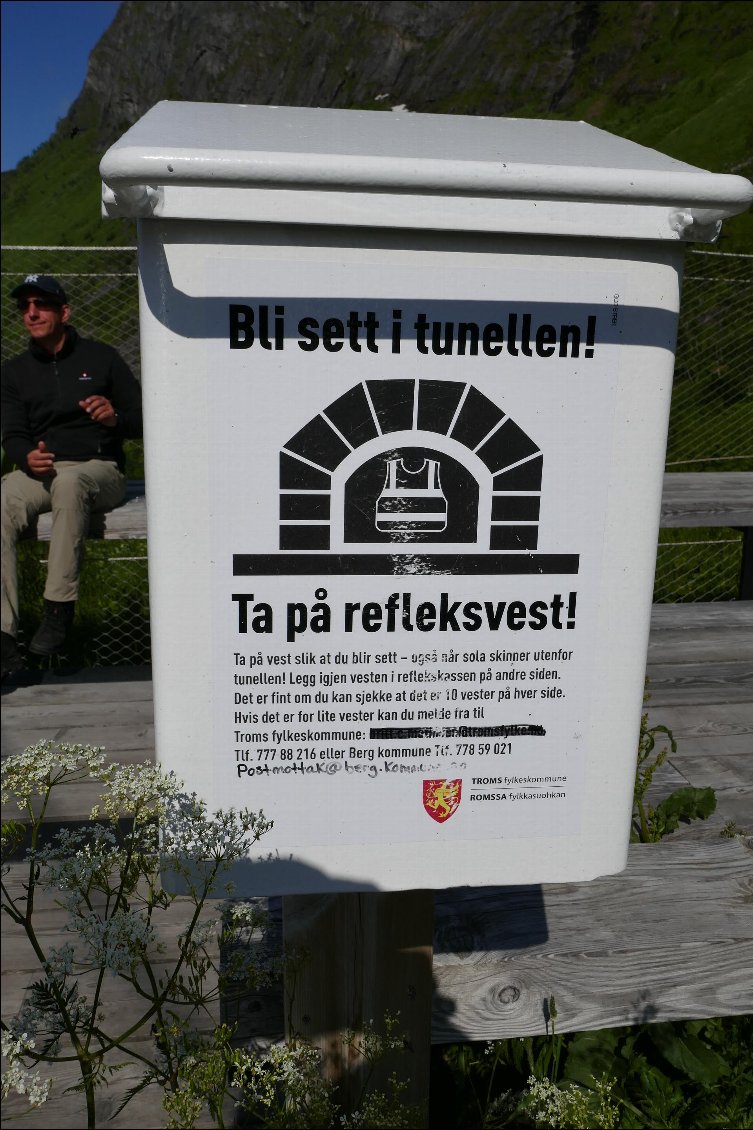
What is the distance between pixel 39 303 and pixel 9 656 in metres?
1.53

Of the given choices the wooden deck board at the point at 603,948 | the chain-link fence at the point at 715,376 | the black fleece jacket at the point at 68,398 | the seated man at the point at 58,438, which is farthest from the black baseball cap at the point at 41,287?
the chain-link fence at the point at 715,376

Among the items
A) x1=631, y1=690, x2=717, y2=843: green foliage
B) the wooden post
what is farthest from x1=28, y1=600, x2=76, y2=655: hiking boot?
the wooden post

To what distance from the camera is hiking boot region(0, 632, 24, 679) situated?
3.39 metres

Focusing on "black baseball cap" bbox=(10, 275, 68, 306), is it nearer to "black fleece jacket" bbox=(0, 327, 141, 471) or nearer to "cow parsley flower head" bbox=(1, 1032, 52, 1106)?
"black fleece jacket" bbox=(0, 327, 141, 471)

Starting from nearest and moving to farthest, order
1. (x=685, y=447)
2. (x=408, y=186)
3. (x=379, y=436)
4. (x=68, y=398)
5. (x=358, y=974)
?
1. (x=408, y=186)
2. (x=379, y=436)
3. (x=358, y=974)
4. (x=68, y=398)
5. (x=685, y=447)

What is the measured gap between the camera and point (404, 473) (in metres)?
1.11

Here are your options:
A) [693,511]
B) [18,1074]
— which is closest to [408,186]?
[18,1074]

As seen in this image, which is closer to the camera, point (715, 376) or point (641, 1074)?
point (641, 1074)

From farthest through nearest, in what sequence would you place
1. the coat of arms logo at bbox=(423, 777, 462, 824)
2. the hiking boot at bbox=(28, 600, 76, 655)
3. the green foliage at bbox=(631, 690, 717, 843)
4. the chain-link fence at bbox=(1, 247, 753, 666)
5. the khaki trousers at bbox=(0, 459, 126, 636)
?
the chain-link fence at bbox=(1, 247, 753, 666), the hiking boot at bbox=(28, 600, 76, 655), the khaki trousers at bbox=(0, 459, 126, 636), the green foliage at bbox=(631, 690, 717, 843), the coat of arms logo at bbox=(423, 777, 462, 824)

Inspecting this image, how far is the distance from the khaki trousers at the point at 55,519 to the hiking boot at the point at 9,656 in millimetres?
33

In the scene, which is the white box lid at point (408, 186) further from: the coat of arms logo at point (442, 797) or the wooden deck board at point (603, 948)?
the wooden deck board at point (603, 948)

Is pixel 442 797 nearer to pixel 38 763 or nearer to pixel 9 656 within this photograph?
pixel 38 763

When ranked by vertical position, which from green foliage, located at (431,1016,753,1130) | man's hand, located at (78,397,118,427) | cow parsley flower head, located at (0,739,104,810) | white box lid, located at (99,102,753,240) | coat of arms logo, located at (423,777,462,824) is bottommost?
green foliage, located at (431,1016,753,1130)

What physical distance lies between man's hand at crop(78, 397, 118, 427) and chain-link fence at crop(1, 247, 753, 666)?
880 mm
